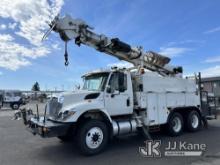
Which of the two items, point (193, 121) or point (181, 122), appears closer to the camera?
point (181, 122)

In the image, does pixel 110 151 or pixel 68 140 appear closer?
pixel 110 151

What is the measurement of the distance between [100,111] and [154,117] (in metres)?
2.52

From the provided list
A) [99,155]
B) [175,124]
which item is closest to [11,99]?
[175,124]

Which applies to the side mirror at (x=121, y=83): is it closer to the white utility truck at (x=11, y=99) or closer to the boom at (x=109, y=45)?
the boom at (x=109, y=45)

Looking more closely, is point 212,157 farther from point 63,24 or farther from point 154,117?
point 63,24

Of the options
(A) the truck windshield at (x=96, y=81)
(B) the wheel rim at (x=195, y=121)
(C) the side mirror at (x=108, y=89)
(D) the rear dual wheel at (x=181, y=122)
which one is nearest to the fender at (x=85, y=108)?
(C) the side mirror at (x=108, y=89)

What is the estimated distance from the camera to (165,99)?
Result: 9562 millimetres

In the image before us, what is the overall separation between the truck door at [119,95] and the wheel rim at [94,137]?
951 millimetres

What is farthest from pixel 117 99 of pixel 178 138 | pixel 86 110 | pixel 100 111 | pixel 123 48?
pixel 178 138

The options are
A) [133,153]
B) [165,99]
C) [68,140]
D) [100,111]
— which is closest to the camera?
[133,153]

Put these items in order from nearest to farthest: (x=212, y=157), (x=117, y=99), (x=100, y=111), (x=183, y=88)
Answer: (x=212, y=157)
(x=100, y=111)
(x=117, y=99)
(x=183, y=88)

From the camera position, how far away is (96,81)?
331 inches

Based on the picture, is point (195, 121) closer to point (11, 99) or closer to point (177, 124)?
point (177, 124)

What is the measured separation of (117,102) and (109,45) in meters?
2.27
